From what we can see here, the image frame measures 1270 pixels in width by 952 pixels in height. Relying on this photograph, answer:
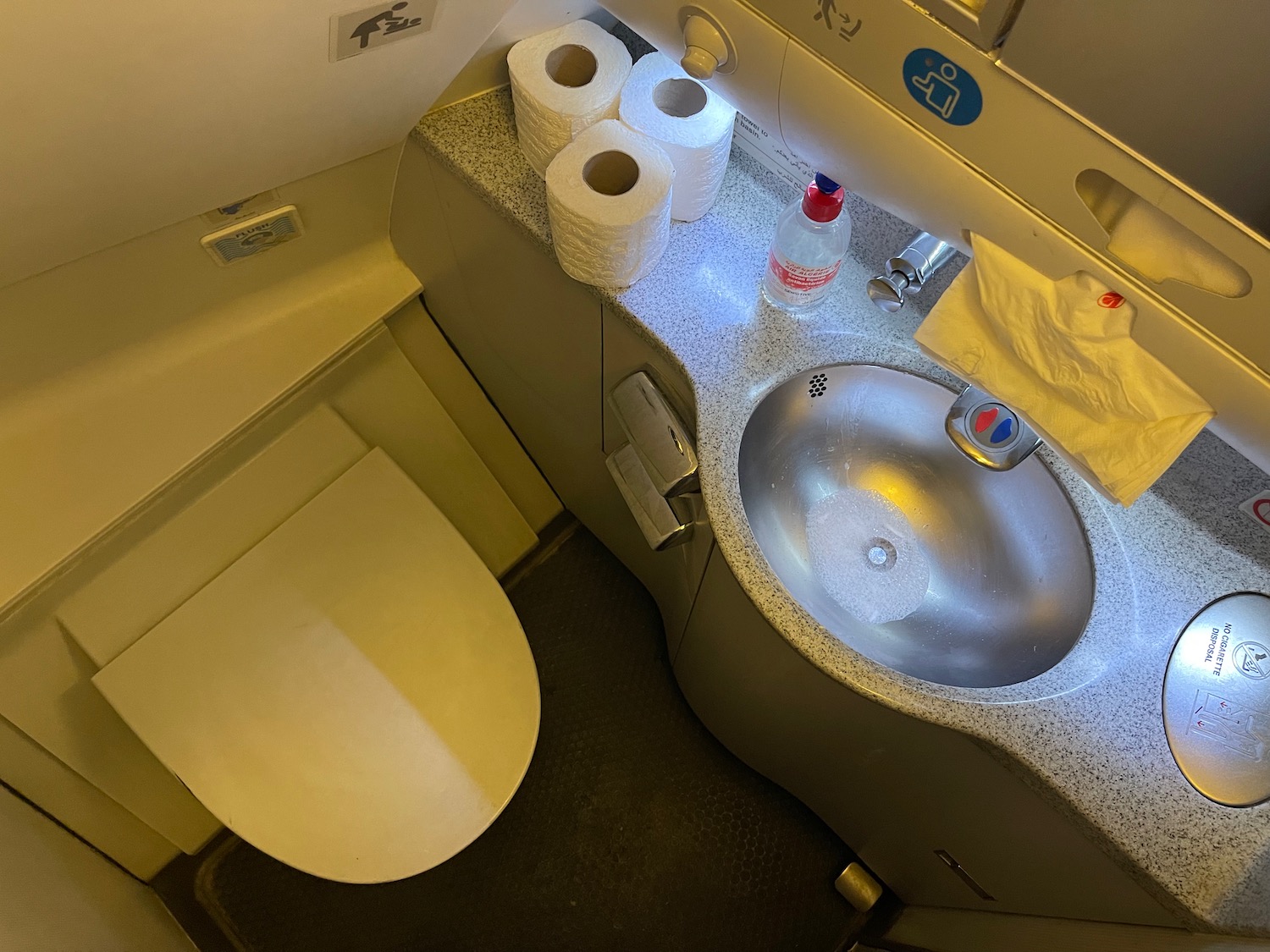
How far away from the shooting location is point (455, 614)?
111 cm

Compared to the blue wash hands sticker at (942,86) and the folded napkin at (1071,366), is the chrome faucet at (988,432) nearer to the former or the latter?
the folded napkin at (1071,366)

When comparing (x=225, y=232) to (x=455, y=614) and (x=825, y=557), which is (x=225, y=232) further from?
(x=825, y=557)

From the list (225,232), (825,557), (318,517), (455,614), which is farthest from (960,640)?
(225,232)

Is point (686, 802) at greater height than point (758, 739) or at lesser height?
lesser

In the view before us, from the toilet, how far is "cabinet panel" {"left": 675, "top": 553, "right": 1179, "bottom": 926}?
0.98 ft

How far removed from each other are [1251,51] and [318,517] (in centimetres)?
109

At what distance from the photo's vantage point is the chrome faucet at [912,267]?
734 mm

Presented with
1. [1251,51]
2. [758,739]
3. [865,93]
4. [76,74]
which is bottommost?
[758,739]

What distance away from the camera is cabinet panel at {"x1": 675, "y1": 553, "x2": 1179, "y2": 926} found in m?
0.73

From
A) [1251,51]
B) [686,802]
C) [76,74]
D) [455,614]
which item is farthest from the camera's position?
[686,802]

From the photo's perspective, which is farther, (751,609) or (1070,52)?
(751,609)

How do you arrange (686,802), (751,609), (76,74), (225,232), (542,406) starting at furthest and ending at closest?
(686,802)
(542,406)
(225,232)
(751,609)
(76,74)

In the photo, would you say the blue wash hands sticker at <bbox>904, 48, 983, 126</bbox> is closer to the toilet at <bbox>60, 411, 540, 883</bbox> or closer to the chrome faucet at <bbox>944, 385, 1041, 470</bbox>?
the chrome faucet at <bbox>944, 385, 1041, 470</bbox>

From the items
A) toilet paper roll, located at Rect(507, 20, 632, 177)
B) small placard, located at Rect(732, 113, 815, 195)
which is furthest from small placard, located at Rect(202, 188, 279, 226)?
small placard, located at Rect(732, 113, 815, 195)
